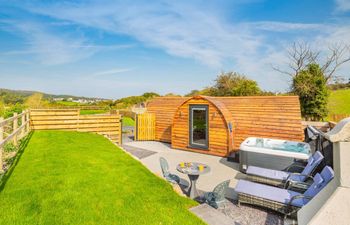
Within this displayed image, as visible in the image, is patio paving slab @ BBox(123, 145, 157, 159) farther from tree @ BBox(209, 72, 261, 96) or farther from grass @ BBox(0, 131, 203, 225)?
tree @ BBox(209, 72, 261, 96)

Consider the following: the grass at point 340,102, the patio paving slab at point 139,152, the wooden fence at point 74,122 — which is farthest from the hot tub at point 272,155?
the grass at point 340,102

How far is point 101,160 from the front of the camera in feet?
21.8

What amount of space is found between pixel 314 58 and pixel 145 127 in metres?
19.9

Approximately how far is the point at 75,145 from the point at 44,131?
12.4ft

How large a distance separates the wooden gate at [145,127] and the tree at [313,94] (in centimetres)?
1282

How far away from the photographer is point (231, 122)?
32.5 feet

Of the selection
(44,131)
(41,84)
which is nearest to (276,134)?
(44,131)

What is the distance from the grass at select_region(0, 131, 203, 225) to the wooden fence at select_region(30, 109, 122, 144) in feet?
17.0

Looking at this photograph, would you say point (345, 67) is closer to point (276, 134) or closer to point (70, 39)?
point (276, 134)

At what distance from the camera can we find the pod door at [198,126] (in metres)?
10.4

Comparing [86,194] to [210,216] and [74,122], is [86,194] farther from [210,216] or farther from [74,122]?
[74,122]

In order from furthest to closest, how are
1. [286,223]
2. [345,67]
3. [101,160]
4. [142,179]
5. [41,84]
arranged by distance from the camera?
[41,84]
[345,67]
[101,160]
[142,179]
[286,223]

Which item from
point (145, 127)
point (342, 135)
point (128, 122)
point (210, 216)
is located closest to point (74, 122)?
point (145, 127)

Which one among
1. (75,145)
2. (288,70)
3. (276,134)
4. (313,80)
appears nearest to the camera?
(75,145)
